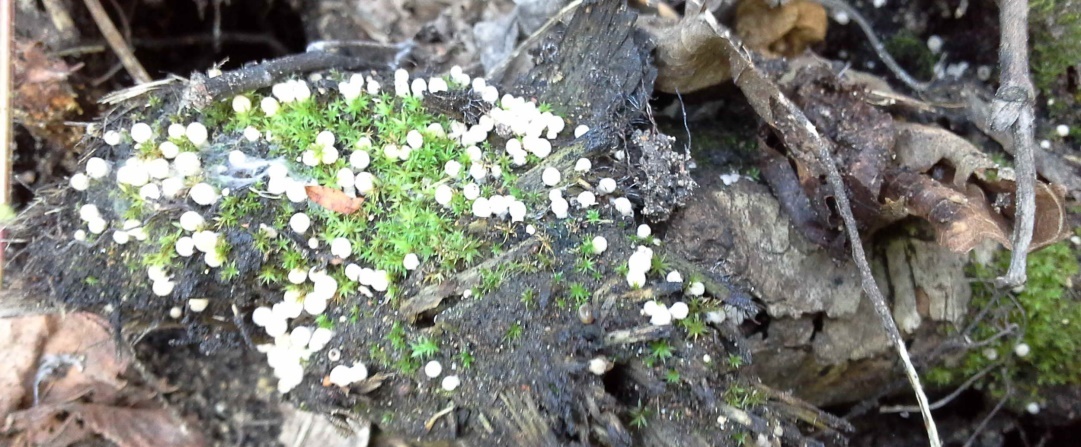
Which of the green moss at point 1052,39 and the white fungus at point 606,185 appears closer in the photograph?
the white fungus at point 606,185

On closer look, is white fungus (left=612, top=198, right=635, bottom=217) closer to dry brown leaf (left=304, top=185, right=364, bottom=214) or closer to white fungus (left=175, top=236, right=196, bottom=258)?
dry brown leaf (left=304, top=185, right=364, bottom=214)

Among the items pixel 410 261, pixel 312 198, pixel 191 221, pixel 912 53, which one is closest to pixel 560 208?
pixel 410 261

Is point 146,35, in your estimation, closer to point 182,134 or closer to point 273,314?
point 182,134

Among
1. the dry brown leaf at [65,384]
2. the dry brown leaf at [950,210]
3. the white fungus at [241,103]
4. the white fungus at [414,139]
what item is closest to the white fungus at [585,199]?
the white fungus at [414,139]

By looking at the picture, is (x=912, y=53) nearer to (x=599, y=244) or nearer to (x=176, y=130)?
(x=599, y=244)

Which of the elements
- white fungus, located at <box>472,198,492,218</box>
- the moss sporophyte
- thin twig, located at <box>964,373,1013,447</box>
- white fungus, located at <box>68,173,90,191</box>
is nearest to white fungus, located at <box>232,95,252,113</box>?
the moss sporophyte

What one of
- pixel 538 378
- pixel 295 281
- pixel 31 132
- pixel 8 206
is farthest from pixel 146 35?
pixel 538 378

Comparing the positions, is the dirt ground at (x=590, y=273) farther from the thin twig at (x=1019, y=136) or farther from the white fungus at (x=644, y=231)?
the thin twig at (x=1019, y=136)
